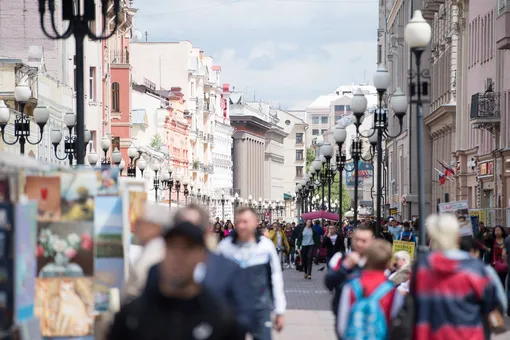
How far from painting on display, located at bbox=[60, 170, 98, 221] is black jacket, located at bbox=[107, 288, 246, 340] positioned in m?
5.03

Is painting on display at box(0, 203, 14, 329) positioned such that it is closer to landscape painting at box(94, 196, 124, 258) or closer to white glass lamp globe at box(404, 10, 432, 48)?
landscape painting at box(94, 196, 124, 258)

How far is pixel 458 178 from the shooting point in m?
55.0

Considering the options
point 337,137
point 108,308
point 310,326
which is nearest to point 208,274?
point 108,308

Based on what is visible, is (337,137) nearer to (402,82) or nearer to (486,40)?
(486,40)

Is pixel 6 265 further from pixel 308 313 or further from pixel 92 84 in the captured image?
pixel 92 84

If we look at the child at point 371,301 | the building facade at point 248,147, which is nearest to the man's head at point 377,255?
the child at point 371,301

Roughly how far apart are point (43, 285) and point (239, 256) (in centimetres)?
188

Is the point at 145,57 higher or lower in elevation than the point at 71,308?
higher

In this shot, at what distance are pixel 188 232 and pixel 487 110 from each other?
40.2 m

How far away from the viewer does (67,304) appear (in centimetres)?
1109

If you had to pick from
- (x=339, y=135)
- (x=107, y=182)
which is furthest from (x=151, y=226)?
(x=339, y=135)

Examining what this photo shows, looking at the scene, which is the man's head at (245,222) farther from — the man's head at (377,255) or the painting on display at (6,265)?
the painting on display at (6,265)

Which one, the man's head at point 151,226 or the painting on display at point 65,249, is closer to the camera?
the man's head at point 151,226

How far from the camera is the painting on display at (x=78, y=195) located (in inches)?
431
